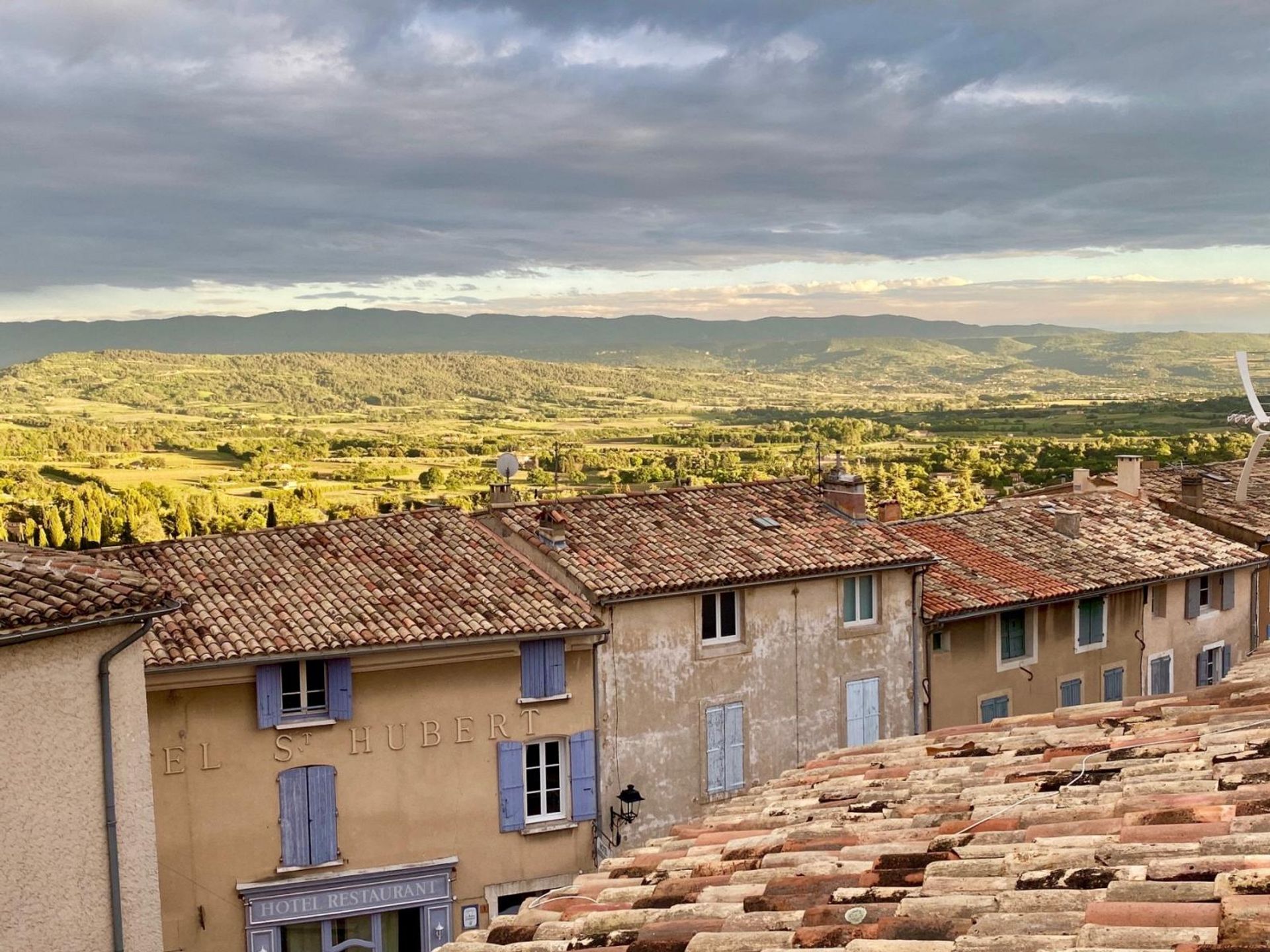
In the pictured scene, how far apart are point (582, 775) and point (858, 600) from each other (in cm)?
636

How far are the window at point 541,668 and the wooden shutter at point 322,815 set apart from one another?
3282mm

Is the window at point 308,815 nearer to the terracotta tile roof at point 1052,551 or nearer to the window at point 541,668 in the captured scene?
the window at point 541,668

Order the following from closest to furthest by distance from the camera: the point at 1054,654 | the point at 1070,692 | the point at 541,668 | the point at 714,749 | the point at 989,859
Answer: the point at 989,859, the point at 541,668, the point at 714,749, the point at 1054,654, the point at 1070,692

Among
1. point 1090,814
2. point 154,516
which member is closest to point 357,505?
point 154,516

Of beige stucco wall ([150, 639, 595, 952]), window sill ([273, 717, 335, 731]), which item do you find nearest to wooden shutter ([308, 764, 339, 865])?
beige stucco wall ([150, 639, 595, 952])

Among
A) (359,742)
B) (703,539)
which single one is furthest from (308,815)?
(703,539)

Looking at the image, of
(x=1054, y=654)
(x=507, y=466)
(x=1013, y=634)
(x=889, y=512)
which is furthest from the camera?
(x=889, y=512)

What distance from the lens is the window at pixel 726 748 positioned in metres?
22.0

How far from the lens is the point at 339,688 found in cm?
1892

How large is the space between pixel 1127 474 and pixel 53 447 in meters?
147

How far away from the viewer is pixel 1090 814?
6473 millimetres

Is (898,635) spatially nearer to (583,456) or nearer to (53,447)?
(583,456)

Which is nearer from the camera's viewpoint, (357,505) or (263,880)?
(263,880)

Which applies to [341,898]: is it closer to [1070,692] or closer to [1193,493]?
[1070,692]
